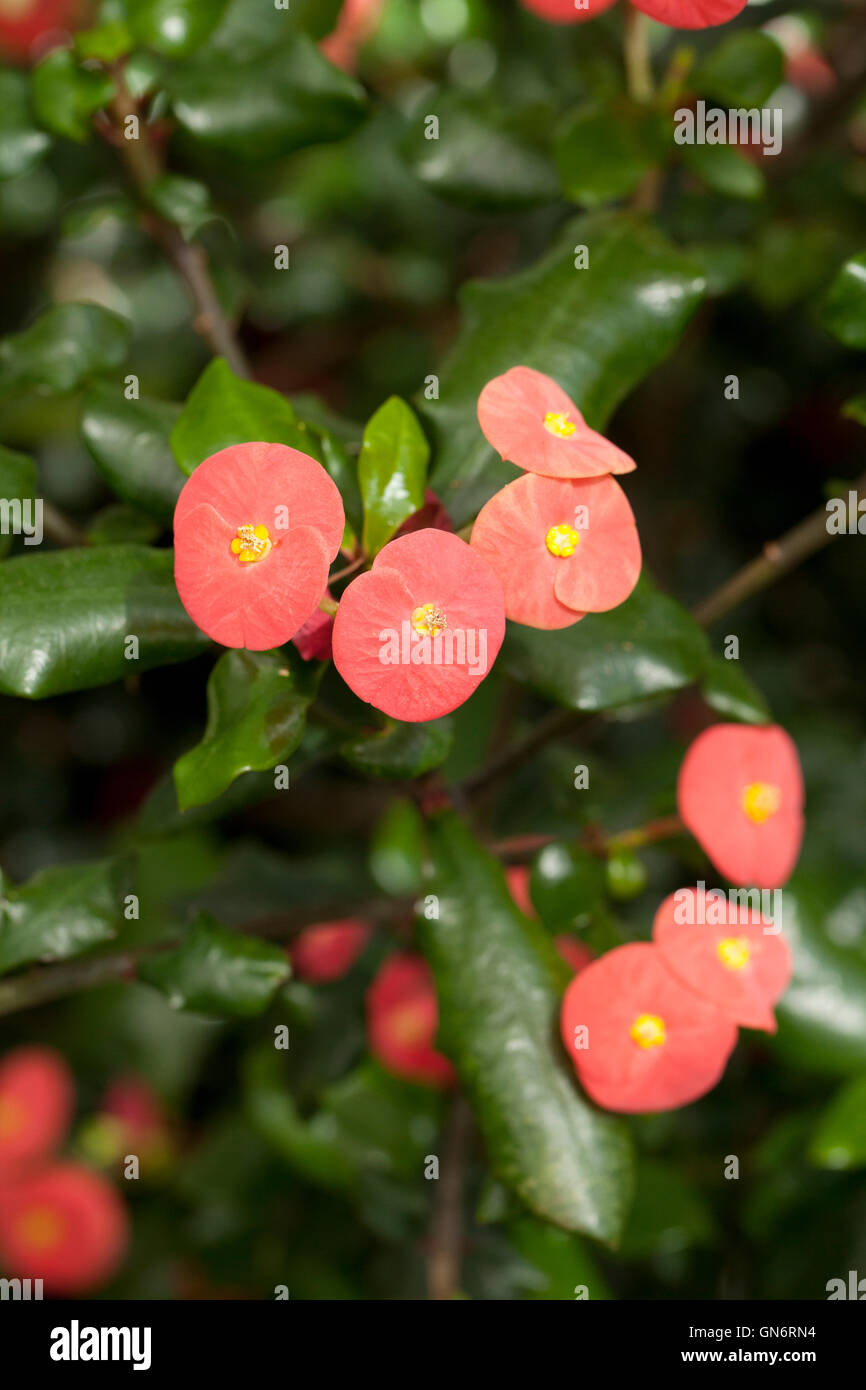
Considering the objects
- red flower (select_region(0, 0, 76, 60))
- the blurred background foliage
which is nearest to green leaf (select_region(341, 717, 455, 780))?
the blurred background foliage

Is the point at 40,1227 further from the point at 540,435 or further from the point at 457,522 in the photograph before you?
the point at 540,435

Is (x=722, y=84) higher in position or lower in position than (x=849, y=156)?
lower

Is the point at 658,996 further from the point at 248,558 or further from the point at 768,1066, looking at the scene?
the point at 768,1066

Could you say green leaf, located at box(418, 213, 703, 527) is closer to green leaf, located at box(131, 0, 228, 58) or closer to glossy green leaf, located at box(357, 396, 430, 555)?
glossy green leaf, located at box(357, 396, 430, 555)
